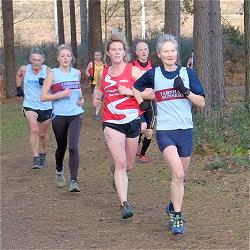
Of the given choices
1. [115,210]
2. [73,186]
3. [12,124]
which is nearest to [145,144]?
[73,186]

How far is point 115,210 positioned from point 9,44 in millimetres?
19694

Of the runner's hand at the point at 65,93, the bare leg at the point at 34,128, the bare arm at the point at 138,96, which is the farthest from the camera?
the bare leg at the point at 34,128

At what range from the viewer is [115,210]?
7.90 meters

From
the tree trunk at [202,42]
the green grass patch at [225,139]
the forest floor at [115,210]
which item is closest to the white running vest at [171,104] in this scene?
the forest floor at [115,210]

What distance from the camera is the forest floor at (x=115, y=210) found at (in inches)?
256

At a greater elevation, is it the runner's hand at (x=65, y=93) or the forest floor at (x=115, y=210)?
the runner's hand at (x=65, y=93)

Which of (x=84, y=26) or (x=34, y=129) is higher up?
(x=84, y=26)

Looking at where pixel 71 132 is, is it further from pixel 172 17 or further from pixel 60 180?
pixel 172 17

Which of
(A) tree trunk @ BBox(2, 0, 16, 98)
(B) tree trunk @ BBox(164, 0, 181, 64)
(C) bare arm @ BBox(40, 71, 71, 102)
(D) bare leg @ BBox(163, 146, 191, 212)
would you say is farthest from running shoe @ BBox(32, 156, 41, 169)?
(A) tree trunk @ BBox(2, 0, 16, 98)

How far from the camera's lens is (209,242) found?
6.30m

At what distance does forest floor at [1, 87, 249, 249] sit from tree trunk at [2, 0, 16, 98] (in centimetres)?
1533

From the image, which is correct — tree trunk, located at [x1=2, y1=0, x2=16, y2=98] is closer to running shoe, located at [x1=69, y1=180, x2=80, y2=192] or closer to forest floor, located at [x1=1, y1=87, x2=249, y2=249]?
forest floor, located at [x1=1, y1=87, x2=249, y2=249]

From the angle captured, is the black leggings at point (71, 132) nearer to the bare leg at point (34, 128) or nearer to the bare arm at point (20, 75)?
the bare leg at point (34, 128)

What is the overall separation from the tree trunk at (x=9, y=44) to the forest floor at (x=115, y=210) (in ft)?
50.3
